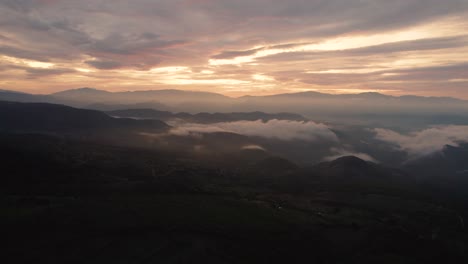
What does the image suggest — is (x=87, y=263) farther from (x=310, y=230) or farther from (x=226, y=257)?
(x=310, y=230)

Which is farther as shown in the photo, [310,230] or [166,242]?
[310,230]

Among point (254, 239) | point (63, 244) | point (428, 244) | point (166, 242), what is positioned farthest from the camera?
point (428, 244)

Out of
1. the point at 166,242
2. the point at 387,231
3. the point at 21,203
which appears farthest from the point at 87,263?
the point at 387,231

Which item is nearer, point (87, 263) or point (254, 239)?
point (87, 263)

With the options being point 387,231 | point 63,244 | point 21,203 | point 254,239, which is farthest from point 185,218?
point 387,231

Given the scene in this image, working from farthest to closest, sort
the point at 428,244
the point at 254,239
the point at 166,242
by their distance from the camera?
1. the point at 428,244
2. the point at 254,239
3. the point at 166,242

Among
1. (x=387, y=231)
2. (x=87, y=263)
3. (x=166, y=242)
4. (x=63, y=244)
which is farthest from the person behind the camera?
(x=387, y=231)

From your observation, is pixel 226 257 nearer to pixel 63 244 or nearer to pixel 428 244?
pixel 63 244

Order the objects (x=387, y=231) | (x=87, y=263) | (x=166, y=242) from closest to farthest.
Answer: (x=87, y=263) < (x=166, y=242) < (x=387, y=231)
